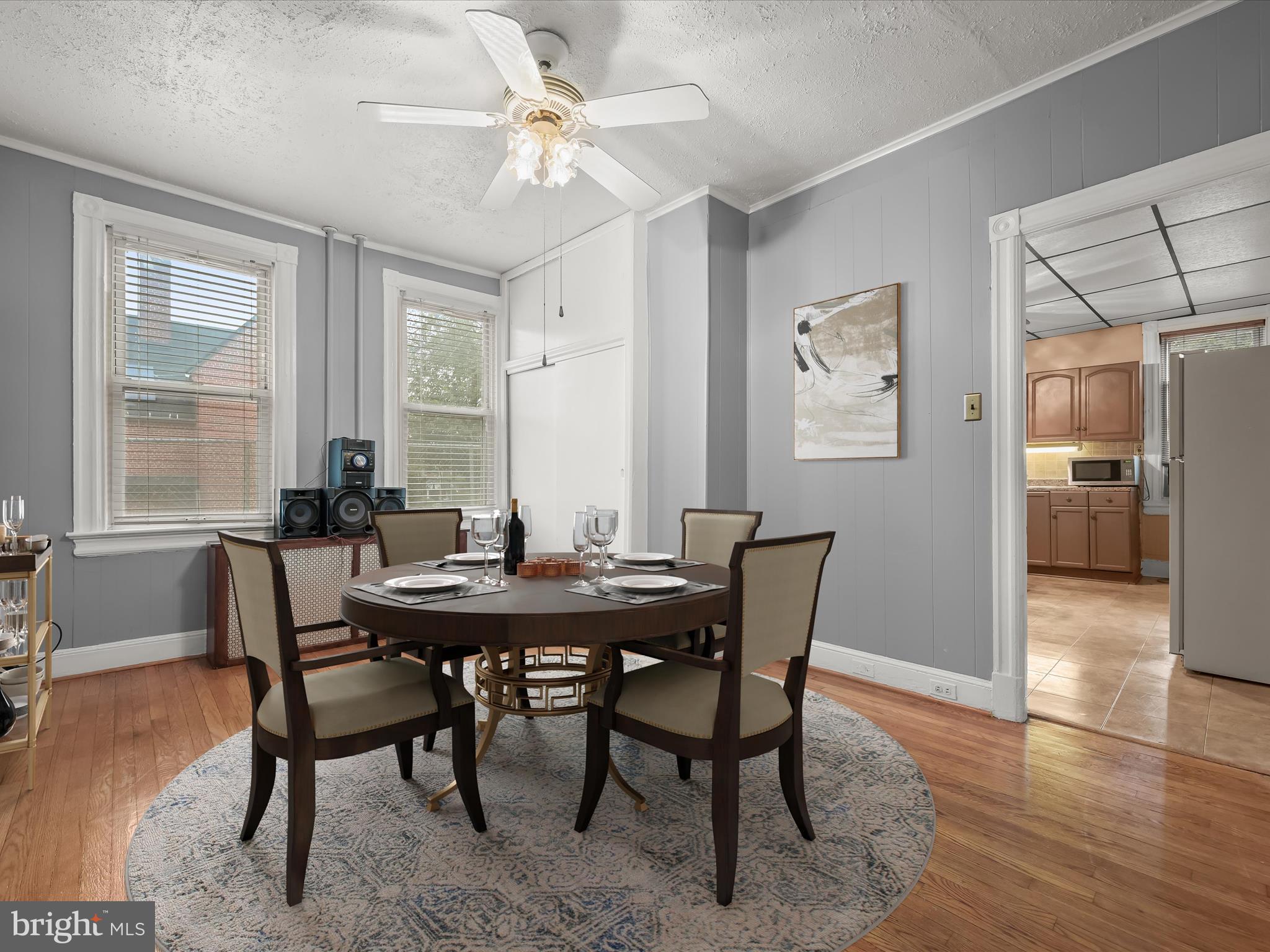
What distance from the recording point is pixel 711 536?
2.87 m

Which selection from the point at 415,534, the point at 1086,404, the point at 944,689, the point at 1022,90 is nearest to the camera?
the point at 1022,90

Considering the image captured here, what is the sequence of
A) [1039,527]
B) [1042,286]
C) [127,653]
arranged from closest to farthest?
[127,653], [1042,286], [1039,527]

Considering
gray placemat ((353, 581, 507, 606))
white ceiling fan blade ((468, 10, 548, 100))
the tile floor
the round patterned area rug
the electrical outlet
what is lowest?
the tile floor

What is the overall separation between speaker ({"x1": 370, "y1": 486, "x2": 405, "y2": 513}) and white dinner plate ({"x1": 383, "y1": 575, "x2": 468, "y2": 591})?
87.1 inches

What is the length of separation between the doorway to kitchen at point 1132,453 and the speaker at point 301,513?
12.0ft

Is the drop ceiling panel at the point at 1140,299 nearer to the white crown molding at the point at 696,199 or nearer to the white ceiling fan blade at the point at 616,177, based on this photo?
the white crown molding at the point at 696,199

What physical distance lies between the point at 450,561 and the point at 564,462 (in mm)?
2294

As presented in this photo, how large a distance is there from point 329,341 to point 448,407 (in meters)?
0.96

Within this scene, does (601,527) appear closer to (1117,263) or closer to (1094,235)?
(1094,235)

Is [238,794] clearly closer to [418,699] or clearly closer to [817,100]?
[418,699]

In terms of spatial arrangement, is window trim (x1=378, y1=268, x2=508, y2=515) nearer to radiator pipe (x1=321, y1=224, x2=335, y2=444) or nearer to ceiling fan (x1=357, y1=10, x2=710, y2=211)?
radiator pipe (x1=321, y1=224, x2=335, y2=444)

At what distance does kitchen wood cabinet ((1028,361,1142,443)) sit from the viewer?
6.21m

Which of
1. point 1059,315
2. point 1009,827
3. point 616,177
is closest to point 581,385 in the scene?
point 616,177

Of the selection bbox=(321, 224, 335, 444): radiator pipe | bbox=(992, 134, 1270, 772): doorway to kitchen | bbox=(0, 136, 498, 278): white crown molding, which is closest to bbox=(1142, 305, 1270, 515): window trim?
bbox=(992, 134, 1270, 772): doorway to kitchen
